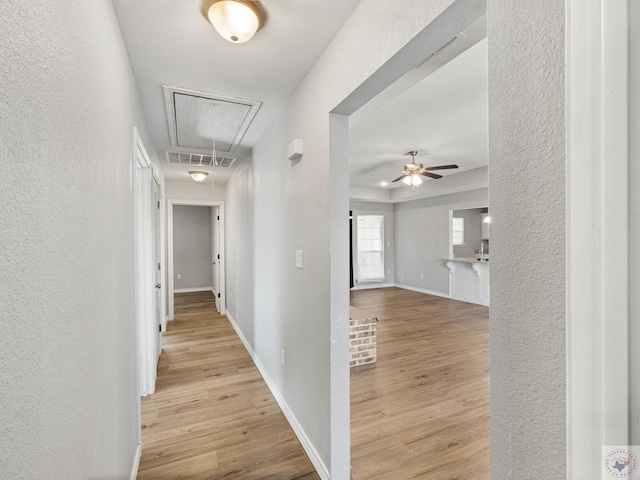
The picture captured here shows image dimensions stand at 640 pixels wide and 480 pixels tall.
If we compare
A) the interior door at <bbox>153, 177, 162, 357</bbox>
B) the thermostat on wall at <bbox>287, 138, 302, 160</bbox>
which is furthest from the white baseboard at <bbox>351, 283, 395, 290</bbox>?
the thermostat on wall at <bbox>287, 138, 302, 160</bbox>

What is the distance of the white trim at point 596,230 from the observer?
20.1 inches

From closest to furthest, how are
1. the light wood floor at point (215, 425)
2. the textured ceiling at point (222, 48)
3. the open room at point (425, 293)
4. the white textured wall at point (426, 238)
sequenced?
the textured ceiling at point (222, 48)
the light wood floor at point (215, 425)
the open room at point (425, 293)
the white textured wall at point (426, 238)

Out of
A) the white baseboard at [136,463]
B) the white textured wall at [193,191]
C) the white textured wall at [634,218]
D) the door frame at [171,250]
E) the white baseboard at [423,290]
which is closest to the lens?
the white textured wall at [634,218]

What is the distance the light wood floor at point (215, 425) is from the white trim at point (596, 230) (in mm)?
1740

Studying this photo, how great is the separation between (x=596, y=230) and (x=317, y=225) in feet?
4.58

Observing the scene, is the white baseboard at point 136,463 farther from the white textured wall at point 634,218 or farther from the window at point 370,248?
the window at point 370,248

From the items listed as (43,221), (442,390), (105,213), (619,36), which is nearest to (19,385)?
(43,221)

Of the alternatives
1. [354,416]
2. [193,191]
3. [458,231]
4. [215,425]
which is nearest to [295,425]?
[354,416]

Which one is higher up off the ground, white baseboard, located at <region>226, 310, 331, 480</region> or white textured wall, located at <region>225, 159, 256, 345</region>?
white textured wall, located at <region>225, 159, 256, 345</region>

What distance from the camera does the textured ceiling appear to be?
1414 millimetres

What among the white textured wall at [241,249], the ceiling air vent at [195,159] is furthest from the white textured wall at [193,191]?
the ceiling air vent at [195,159]

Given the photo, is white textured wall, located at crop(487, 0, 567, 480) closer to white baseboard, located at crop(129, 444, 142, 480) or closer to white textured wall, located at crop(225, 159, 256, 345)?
white baseboard, located at crop(129, 444, 142, 480)

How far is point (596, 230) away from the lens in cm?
54

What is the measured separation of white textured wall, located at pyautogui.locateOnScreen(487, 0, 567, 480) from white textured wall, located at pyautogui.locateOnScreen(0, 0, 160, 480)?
1050mm
